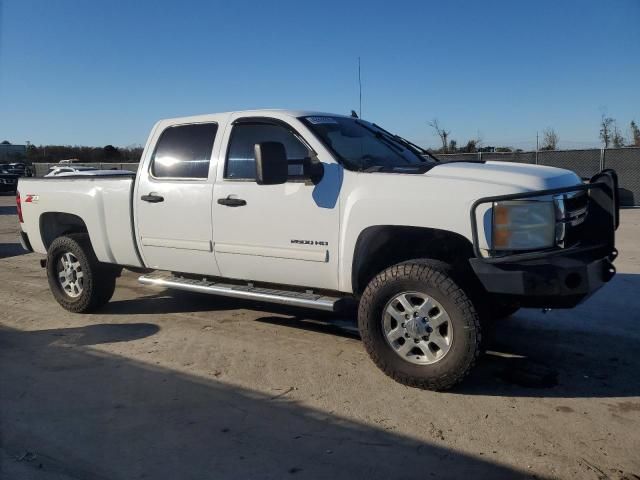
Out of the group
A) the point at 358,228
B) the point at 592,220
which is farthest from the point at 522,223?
the point at 358,228

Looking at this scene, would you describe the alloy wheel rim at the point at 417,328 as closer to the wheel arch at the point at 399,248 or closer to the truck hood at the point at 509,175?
the wheel arch at the point at 399,248

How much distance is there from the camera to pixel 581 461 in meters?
3.12

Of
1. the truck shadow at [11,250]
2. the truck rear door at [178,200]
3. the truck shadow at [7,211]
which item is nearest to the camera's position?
the truck rear door at [178,200]

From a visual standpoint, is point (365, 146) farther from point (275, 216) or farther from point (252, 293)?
point (252, 293)

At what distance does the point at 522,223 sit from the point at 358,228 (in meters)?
1.19

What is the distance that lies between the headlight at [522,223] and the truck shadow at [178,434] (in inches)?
56.1

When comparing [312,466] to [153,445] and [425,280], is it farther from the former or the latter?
[425,280]

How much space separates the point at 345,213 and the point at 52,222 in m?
4.11

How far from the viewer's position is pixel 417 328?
4133 mm

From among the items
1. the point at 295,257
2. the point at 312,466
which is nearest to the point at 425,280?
the point at 295,257

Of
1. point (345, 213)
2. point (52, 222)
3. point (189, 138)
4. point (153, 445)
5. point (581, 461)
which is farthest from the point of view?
point (52, 222)

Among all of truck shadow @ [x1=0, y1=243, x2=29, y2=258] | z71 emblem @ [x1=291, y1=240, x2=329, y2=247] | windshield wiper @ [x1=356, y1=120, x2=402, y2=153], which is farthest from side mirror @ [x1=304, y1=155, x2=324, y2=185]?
truck shadow @ [x1=0, y1=243, x2=29, y2=258]

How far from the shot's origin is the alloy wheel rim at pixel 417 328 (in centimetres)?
406

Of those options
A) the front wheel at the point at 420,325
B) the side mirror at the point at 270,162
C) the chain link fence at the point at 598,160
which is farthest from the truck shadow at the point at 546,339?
the chain link fence at the point at 598,160
